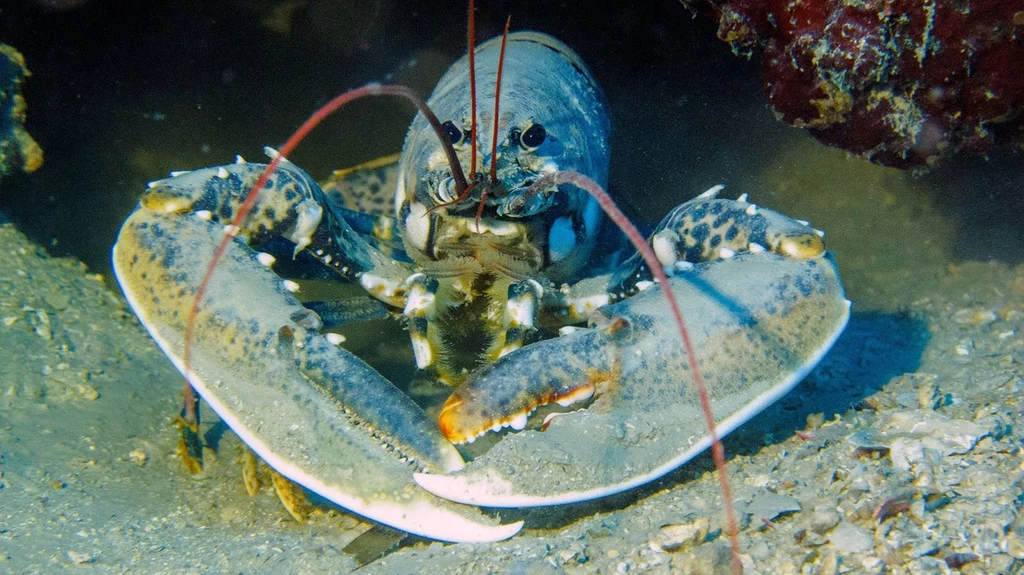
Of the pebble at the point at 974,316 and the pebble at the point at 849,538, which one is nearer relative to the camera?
the pebble at the point at 849,538

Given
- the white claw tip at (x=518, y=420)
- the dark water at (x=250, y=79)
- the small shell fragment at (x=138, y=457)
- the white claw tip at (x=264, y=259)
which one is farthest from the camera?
the dark water at (x=250, y=79)

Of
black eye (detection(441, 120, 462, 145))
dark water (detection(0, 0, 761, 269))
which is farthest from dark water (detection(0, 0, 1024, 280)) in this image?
black eye (detection(441, 120, 462, 145))

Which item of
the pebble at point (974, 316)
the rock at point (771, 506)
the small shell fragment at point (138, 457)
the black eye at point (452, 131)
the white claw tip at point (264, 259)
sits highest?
the black eye at point (452, 131)

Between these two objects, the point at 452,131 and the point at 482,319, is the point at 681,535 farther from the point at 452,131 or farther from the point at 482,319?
the point at 452,131

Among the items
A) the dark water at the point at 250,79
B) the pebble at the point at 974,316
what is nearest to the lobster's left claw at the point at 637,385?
the pebble at the point at 974,316

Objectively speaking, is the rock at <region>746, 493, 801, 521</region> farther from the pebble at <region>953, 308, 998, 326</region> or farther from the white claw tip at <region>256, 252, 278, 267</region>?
the pebble at <region>953, 308, 998, 326</region>

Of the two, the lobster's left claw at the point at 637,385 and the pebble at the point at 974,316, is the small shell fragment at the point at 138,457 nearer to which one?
the lobster's left claw at the point at 637,385

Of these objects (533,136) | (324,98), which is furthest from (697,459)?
(324,98)
